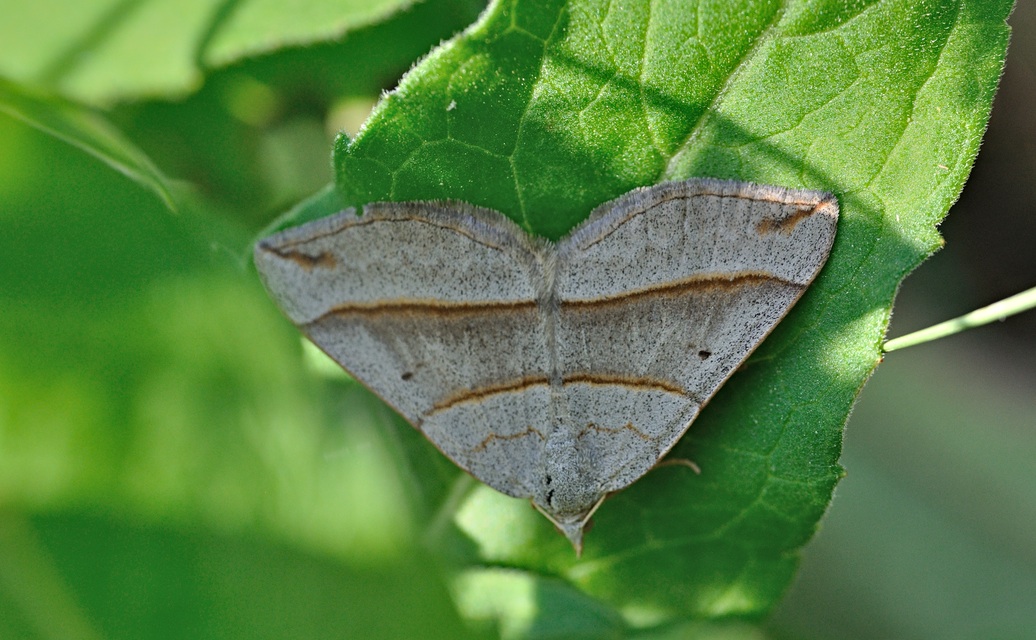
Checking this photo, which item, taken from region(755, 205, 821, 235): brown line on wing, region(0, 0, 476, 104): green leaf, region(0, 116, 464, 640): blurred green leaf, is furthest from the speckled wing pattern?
region(0, 0, 476, 104): green leaf

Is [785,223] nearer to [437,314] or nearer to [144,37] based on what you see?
[437,314]

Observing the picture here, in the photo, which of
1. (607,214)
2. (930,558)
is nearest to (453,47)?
(607,214)

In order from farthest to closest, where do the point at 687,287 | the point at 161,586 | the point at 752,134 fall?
the point at 687,287, the point at 752,134, the point at 161,586

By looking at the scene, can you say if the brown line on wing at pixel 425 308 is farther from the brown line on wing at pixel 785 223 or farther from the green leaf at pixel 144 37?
the green leaf at pixel 144 37

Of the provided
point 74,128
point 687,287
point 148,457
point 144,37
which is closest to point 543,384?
point 687,287

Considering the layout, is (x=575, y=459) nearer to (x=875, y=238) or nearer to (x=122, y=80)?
(x=875, y=238)

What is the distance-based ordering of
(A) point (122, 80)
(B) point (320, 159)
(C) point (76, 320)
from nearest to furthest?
(C) point (76, 320), (A) point (122, 80), (B) point (320, 159)

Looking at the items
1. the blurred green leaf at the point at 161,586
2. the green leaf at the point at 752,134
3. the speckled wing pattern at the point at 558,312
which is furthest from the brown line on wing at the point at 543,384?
the blurred green leaf at the point at 161,586
